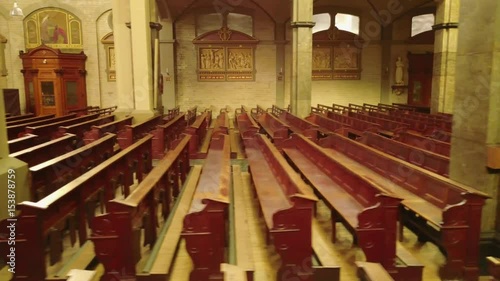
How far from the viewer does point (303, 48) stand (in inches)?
453

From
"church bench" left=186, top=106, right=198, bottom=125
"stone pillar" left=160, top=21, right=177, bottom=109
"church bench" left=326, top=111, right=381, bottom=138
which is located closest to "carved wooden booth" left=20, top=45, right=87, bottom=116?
"stone pillar" left=160, top=21, right=177, bottom=109

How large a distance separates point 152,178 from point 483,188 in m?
3.36

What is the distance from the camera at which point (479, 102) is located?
155 inches

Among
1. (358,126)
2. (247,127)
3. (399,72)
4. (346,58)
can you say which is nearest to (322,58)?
(346,58)

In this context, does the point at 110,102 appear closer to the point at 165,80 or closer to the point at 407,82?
the point at 165,80

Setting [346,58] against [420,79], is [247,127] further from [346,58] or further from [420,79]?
[420,79]

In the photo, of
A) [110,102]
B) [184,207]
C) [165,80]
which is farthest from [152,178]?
[110,102]

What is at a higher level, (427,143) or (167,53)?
(167,53)

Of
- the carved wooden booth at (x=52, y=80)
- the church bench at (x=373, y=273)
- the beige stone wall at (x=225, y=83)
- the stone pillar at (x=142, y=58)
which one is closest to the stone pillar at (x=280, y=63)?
the beige stone wall at (x=225, y=83)

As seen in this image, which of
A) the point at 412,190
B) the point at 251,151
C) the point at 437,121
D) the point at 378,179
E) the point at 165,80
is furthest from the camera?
the point at 165,80

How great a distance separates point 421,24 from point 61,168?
18.0 m

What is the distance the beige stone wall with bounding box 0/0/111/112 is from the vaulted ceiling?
121 inches

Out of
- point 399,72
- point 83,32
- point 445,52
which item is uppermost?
point 83,32

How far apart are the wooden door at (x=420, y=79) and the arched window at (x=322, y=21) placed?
408cm
